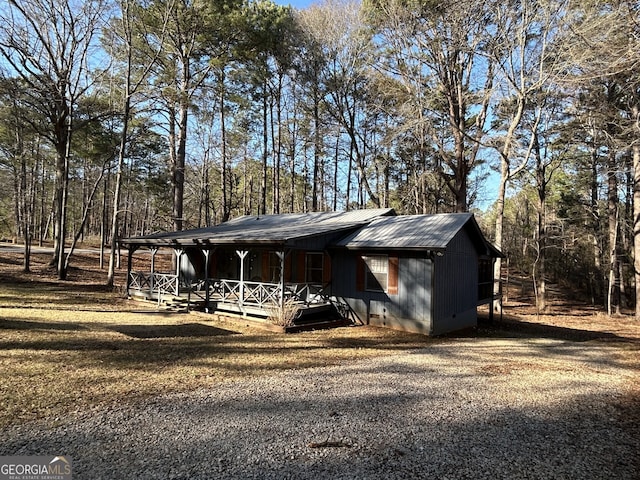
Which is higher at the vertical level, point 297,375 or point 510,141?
point 510,141

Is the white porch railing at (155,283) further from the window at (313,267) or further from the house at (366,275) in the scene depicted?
the window at (313,267)

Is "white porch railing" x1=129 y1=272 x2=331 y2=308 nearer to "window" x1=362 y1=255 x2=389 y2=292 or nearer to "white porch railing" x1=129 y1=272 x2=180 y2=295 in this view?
"white porch railing" x1=129 y1=272 x2=180 y2=295

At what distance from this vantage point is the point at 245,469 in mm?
3449

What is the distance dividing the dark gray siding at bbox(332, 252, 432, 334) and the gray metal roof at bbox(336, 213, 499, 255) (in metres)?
0.48

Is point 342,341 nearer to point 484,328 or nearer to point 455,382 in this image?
point 455,382

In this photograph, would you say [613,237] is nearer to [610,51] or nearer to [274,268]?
[610,51]

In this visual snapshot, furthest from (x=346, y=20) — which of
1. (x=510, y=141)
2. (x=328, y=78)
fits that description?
(x=510, y=141)

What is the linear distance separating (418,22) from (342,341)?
14.8 metres

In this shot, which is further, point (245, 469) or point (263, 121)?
point (263, 121)

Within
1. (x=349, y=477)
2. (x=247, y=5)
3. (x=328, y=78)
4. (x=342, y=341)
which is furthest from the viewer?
(x=328, y=78)

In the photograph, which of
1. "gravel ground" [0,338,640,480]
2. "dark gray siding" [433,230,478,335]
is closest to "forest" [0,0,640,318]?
"dark gray siding" [433,230,478,335]

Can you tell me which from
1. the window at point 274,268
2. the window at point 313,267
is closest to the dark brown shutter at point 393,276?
the window at point 313,267

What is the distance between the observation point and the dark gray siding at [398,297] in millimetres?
11023

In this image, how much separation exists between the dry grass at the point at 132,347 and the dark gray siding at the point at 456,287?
76 cm
